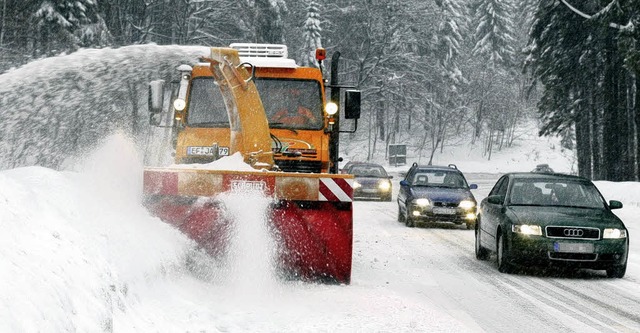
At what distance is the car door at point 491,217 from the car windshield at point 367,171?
19066 mm

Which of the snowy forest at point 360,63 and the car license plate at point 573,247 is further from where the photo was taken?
the snowy forest at point 360,63

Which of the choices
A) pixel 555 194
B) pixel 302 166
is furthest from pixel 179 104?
pixel 555 194

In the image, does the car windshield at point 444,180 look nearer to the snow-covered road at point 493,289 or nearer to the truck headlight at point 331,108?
the snow-covered road at point 493,289

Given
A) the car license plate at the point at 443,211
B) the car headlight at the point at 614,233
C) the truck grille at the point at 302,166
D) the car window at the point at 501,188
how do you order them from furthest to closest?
the car license plate at the point at 443,211 < the car window at the point at 501,188 < the car headlight at the point at 614,233 < the truck grille at the point at 302,166

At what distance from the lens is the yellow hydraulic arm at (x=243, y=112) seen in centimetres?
1039

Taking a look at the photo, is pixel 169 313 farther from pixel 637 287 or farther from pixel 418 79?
pixel 418 79

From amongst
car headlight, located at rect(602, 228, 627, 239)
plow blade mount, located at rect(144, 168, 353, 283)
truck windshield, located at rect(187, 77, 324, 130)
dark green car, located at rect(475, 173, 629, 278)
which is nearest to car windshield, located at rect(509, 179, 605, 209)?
dark green car, located at rect(475, 173, 629, 278)

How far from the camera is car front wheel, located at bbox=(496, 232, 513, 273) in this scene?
41.2 ft

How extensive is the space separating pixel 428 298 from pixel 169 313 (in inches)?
141

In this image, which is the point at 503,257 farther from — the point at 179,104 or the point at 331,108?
the point at 179,104

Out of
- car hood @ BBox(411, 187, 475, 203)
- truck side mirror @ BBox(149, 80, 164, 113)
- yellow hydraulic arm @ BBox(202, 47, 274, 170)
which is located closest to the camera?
yellow hydraulic arm @ BBox(202, 47, 274, 170)

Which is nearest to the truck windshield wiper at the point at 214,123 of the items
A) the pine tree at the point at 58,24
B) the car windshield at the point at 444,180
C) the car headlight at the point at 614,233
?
the car headlight at the point at 614,233

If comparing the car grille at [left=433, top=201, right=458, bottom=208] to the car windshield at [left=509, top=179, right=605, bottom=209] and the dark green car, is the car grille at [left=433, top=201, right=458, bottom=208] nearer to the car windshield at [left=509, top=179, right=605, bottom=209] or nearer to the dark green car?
the car windshield at [left=509, top=179, right=605, bottom=209]

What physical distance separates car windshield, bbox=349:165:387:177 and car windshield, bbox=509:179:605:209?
20162 mm
